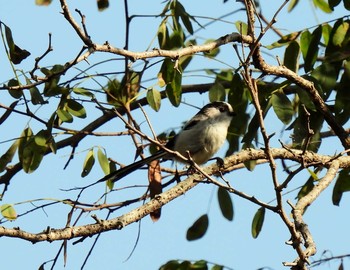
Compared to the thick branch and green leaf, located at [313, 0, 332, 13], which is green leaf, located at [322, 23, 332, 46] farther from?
the thick branch

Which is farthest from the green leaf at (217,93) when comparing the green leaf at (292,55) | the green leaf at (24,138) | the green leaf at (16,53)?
the green leaf at (16,53)

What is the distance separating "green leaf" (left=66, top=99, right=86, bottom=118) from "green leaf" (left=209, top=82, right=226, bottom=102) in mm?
934

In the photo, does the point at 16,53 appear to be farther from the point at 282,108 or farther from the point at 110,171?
the point at 282,108

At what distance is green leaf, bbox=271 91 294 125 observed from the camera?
465 centimetres

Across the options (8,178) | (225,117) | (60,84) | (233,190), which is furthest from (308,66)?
(8,178)

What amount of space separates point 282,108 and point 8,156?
6.19 feet

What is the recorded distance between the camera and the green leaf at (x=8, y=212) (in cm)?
431

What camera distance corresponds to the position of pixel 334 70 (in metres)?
4.85

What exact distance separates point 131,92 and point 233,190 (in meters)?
2.18

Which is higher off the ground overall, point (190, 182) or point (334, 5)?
point (334, 5)

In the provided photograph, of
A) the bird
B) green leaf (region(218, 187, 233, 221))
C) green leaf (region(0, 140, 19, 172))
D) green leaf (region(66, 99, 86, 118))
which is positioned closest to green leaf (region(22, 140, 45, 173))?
green leaf (region(66, 99, 86, 118))

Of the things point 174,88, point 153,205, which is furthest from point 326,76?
point 153,205

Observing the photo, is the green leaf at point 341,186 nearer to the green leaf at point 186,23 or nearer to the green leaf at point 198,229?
the green leaf at point 198,229

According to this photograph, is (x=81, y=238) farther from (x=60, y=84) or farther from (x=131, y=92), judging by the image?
(x=131, y=92)
